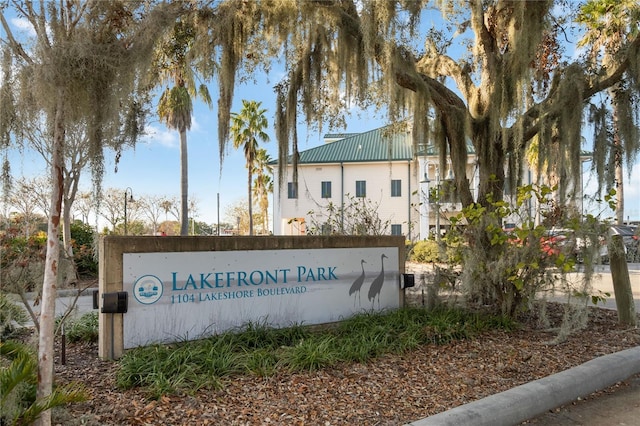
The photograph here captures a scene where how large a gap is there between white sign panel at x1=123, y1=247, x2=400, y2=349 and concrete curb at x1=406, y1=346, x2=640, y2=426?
2.68 metres

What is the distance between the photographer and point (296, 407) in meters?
3.40

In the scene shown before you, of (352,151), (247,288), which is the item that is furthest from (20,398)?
(352,151)

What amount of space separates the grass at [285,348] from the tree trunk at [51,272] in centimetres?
87

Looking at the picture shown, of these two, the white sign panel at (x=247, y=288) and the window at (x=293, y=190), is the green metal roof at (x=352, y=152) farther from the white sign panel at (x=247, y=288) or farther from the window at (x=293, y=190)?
the white sign panel at (x=247, y=288)

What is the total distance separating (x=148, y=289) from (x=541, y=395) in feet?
12.8

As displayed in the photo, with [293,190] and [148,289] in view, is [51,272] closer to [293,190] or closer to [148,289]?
[148,289]

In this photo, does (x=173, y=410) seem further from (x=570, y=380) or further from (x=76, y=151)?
(x=570, y=380)

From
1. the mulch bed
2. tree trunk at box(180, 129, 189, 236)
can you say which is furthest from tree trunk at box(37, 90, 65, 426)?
tree trunk at box(180, 129, 189, 236)

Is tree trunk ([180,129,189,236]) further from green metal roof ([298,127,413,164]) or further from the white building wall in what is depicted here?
the white building wall

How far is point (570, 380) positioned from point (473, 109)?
452 cm

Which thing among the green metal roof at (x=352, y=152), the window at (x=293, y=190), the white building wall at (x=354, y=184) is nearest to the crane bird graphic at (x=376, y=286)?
the window at (x=293, y=190)

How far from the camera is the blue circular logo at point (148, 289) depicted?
4707 millimetres

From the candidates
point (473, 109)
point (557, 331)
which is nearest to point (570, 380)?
point (557, 331)

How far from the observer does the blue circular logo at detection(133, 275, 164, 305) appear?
4.71m
